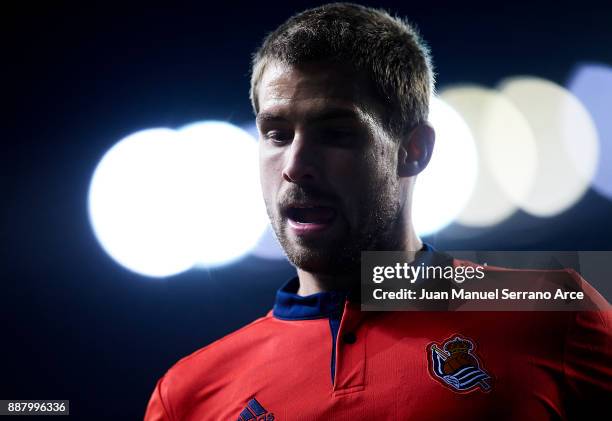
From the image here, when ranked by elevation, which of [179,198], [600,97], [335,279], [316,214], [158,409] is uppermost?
[600,97]

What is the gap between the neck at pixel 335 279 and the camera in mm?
993

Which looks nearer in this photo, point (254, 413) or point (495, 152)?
point (254, 413)

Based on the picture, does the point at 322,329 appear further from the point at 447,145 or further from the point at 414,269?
the point at 447,145

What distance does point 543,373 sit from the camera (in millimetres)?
811

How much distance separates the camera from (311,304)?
1.00 m

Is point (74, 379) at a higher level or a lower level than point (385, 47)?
lower

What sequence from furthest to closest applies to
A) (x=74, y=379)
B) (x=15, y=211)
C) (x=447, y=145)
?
(x=447, y=145)
(x=15, y=211)
(x=74, y=379)

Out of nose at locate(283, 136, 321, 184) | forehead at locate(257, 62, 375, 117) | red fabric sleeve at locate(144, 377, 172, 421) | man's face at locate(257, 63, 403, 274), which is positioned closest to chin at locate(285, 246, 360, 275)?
man's face at locate(257, 63, 403, 274)

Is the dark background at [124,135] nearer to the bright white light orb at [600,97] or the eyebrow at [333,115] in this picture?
the bright white light orb at [600,97]

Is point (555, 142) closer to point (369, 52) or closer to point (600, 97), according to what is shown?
point (600, 97)

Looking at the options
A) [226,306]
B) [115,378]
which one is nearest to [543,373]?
[226,306]

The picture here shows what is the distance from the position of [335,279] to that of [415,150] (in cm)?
28

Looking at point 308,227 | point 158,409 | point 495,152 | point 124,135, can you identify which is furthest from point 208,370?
point 495,152

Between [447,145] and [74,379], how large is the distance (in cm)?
173
